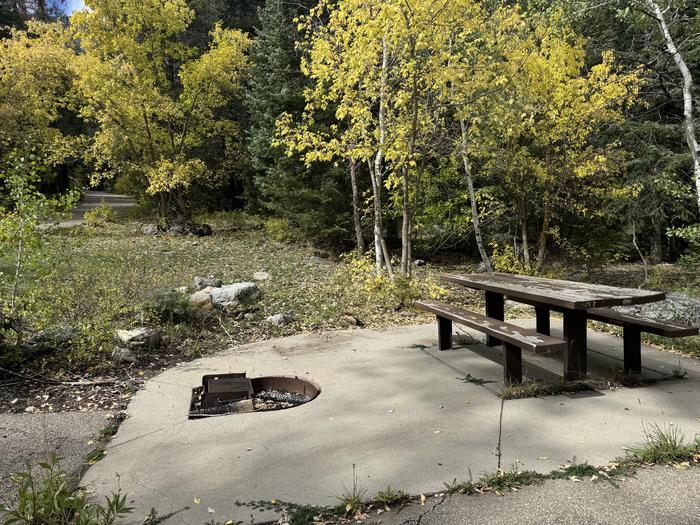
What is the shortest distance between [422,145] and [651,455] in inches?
239

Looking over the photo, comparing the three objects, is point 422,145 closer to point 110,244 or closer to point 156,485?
point 156,485

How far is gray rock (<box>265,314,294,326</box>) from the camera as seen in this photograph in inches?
265

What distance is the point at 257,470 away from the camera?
284cm

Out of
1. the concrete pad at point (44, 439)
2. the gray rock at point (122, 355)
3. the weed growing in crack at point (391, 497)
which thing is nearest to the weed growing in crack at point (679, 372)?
the weed growing in crack at point (391, 497)

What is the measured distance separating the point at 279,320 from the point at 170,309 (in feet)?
4.51

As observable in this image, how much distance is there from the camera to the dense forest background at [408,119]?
316 inches

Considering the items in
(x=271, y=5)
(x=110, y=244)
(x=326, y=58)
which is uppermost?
(x=271, y=5)

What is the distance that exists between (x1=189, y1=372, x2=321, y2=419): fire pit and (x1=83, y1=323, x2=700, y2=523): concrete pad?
12cm

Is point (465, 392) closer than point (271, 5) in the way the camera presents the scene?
Yes

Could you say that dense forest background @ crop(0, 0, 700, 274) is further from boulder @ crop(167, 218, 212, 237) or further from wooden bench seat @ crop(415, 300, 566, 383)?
wooden bench seat @ crop(415, 300, 566, 383)

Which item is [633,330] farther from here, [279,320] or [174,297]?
[174,297]

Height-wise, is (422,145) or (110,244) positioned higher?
(422,145)

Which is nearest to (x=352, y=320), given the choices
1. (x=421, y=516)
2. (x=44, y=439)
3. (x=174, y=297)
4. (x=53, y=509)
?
(x=174, y=297)

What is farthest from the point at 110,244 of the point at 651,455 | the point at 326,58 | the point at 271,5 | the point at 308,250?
the point at 651,455
